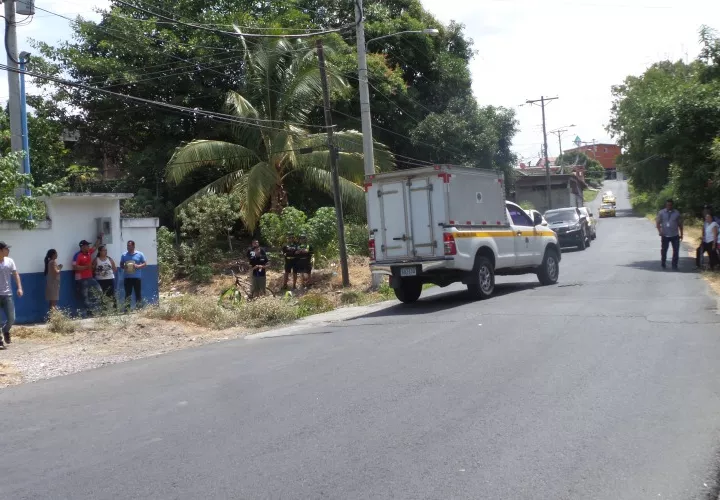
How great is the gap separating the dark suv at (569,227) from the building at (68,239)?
55.4ft

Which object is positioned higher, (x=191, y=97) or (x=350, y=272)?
(x=191, y=97)

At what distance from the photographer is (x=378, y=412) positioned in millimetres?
7047

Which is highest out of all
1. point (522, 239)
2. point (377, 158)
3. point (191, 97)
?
point (191, 97)

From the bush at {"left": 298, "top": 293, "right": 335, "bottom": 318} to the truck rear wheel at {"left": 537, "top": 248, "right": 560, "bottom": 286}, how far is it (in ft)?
16.5

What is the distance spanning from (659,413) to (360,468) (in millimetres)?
2879

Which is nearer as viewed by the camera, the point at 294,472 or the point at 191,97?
the point at 294,472

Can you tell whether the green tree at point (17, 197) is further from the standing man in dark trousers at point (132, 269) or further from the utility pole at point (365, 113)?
the utility pole at point (365, 113)

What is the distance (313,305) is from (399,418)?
1046 centimetres

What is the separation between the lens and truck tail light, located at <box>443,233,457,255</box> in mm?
14922

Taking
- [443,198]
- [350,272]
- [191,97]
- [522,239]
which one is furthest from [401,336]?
[191,97]

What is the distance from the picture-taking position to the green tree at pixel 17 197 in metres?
14.2

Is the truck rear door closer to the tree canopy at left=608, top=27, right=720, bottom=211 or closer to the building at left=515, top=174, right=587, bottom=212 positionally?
the tree canopy at left=608, top=27, right=720, bottom=211

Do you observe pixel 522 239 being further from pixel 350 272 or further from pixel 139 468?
pixel 139 468

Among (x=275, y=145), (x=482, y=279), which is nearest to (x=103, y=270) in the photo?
(x=482, y=279)
